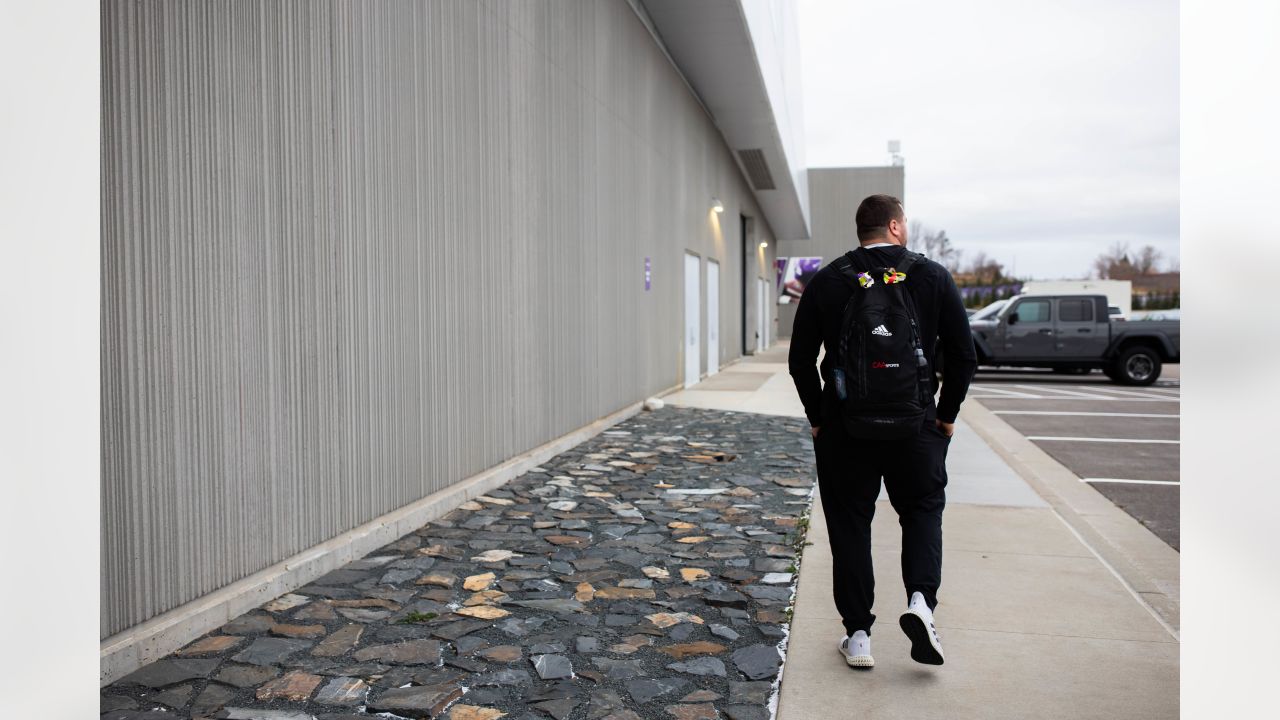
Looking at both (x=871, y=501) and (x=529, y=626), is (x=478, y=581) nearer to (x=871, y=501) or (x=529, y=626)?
(x=529, y=626)

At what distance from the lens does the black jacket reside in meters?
3.53

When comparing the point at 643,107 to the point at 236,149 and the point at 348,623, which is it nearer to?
the point at 236,149

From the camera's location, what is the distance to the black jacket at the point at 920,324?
3531 millimetres

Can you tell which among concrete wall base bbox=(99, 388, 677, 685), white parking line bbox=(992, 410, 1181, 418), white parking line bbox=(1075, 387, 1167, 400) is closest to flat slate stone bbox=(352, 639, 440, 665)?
concrete wall base bbox=(99, 388, 677, 685)

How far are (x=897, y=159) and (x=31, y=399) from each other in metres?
48.6

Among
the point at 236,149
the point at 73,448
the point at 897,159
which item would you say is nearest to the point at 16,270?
the point at 73,448

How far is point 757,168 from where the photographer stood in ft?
84.2

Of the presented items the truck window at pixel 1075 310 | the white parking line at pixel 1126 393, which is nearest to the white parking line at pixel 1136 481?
the white parking line at pixel 1126 393

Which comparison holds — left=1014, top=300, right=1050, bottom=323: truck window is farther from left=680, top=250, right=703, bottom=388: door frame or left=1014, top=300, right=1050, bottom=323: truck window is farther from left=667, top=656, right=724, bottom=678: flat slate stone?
left=667, top=656, right=724, bottom=678: flat slate stone

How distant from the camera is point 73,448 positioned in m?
2.16

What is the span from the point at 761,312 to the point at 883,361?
105 ft

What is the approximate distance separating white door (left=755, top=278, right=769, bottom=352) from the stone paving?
25846 mm

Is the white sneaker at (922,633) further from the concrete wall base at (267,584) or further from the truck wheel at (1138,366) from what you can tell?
the truck wheel at (1138,366)

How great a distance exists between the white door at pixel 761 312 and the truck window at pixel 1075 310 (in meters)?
13.0
